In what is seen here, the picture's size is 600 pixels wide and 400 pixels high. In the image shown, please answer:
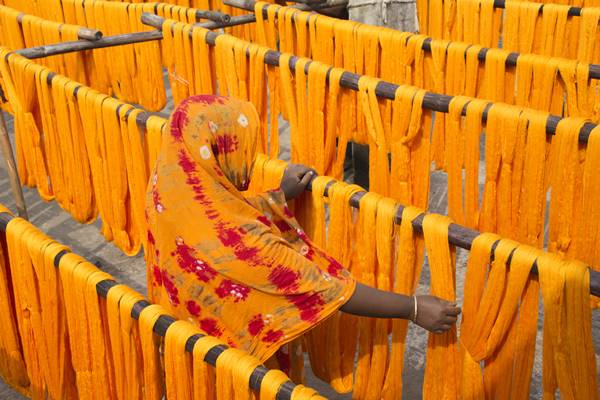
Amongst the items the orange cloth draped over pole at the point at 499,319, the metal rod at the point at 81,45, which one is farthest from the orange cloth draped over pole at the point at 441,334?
the metal rod at the point at 81,45

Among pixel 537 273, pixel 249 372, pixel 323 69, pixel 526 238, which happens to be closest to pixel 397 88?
pixel 323 69

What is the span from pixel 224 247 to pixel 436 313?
0.83 meters

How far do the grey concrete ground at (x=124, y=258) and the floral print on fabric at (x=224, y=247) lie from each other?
1.84 metres

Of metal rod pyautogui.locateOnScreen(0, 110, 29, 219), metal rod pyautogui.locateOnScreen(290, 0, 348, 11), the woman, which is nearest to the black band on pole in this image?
the woman

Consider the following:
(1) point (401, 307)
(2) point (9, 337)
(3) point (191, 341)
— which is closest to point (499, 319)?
(1) point (401, 307)

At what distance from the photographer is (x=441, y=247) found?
261 centimetres

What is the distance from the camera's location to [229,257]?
2295 mm

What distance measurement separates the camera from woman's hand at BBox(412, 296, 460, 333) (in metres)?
2.57

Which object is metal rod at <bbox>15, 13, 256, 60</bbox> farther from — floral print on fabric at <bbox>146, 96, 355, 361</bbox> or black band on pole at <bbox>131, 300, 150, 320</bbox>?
black band on pole at <bbox>131, 300, 150, 320</bbox>

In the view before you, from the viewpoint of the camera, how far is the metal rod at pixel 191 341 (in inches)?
79.8

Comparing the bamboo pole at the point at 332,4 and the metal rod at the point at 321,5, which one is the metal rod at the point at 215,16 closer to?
the bamboo pole at the point at 332,4

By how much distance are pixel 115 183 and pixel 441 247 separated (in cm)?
223

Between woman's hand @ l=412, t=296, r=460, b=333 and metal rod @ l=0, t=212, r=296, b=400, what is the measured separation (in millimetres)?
730

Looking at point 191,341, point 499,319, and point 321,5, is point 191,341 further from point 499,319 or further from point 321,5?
point 321,5
